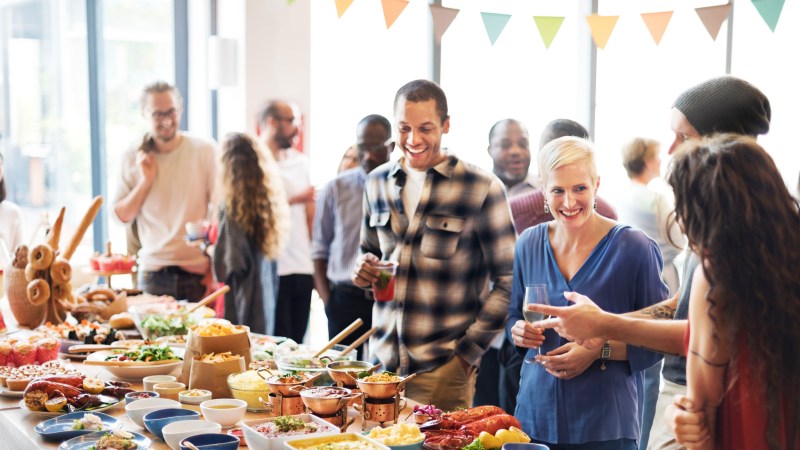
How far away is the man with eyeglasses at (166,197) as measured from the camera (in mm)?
5082

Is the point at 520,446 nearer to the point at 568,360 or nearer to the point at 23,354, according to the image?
the point at 568,360

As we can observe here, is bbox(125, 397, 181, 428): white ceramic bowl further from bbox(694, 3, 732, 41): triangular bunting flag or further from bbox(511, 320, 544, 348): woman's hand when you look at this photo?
bbox(694, 3, 732, 41): triangular bunting flag

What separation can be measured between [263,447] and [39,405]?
0.87m

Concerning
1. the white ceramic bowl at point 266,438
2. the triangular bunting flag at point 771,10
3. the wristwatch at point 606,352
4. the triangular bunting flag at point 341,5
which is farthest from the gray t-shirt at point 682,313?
the triangular bunting flag at point 341,5

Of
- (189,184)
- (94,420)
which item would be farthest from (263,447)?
(189,184)

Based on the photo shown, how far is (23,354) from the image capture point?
3029 millimetres

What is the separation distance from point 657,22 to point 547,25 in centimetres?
63

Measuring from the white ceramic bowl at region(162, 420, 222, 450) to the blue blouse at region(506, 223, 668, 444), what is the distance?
958 millimetres

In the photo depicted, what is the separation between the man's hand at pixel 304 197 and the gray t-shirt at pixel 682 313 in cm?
337

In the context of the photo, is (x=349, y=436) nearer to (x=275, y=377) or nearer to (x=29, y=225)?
(x=275, y=377)

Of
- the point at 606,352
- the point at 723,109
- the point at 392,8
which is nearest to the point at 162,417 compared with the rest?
the point at 606,352

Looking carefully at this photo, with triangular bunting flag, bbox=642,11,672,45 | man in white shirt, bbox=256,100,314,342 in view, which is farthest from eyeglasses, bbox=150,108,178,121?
triangular bunting flag, bbox=642,11,672,45

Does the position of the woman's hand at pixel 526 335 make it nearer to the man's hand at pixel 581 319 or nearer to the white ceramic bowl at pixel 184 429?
the man's hand at pixel 581 319

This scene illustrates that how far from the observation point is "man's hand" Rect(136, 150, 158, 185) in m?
5.04
